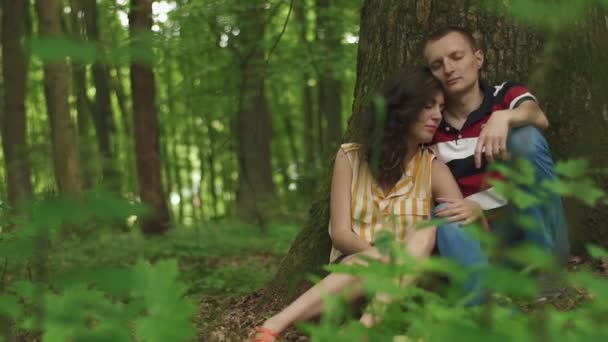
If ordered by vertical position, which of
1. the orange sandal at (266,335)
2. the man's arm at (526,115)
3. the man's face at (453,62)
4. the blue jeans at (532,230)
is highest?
the man's face at (453,62)

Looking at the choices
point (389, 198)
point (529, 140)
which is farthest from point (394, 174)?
point (529, 140)

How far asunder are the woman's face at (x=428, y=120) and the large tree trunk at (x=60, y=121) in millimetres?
4827

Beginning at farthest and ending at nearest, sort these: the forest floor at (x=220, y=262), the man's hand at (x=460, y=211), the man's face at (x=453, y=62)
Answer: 1. the forest floor at (x=220, y=262)
2. the man's face at (x=453, y=62)
3. the man's hand at (x=460, y=211)

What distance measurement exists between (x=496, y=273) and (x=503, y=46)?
2.94 meters

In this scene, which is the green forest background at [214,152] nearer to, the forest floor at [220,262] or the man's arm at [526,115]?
the forest floor at [220,262]

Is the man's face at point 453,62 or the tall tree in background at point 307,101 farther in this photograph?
the tall tree in background at point 307,101

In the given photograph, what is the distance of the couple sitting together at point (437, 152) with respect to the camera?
11.7ft

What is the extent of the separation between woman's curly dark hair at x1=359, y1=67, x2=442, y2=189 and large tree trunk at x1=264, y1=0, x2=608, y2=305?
0.59 meters

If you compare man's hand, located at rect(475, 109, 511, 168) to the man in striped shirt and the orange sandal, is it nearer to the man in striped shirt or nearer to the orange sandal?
the man in striped shirt

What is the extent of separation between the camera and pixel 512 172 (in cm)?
179

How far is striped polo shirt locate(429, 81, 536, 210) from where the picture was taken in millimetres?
3744

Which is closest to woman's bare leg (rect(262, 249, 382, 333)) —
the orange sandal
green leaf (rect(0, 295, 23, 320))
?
the orange sandal

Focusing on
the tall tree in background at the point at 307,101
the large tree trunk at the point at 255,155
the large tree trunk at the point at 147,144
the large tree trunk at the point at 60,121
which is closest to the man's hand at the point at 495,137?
the large tree trunk at the point at 60,121

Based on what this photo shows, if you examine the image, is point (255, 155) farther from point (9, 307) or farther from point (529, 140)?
point (9, 307)
